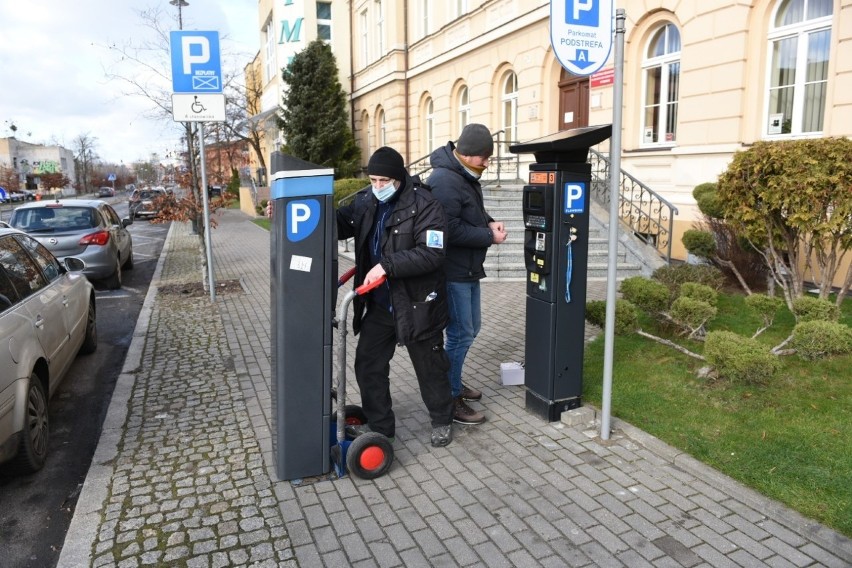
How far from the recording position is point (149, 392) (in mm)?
5711

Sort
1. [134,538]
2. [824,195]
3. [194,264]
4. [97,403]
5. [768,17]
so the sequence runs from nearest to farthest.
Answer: [134,538]
[824,195]
[97,403]
[768,17]
[194,264]

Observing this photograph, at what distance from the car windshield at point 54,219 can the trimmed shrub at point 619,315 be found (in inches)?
374

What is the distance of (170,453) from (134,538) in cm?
109

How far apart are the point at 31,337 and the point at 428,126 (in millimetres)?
19674

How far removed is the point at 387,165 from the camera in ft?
12.3

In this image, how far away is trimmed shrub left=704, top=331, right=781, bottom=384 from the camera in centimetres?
405

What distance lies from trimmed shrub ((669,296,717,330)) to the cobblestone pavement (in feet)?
4.12

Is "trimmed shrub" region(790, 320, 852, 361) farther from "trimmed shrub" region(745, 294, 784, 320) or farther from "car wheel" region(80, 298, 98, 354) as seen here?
"car wheel" region(80, 298, 98, 354)

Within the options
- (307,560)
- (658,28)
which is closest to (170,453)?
(307,560)

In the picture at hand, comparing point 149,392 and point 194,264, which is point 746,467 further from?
point 194,264

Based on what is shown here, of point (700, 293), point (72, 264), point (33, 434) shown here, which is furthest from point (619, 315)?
point (72, 264)

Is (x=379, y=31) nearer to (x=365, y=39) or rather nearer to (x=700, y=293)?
(x=365, y=39)

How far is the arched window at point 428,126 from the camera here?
22.6m

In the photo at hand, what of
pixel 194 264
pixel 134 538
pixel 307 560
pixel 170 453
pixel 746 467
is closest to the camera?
pixel 307 560
